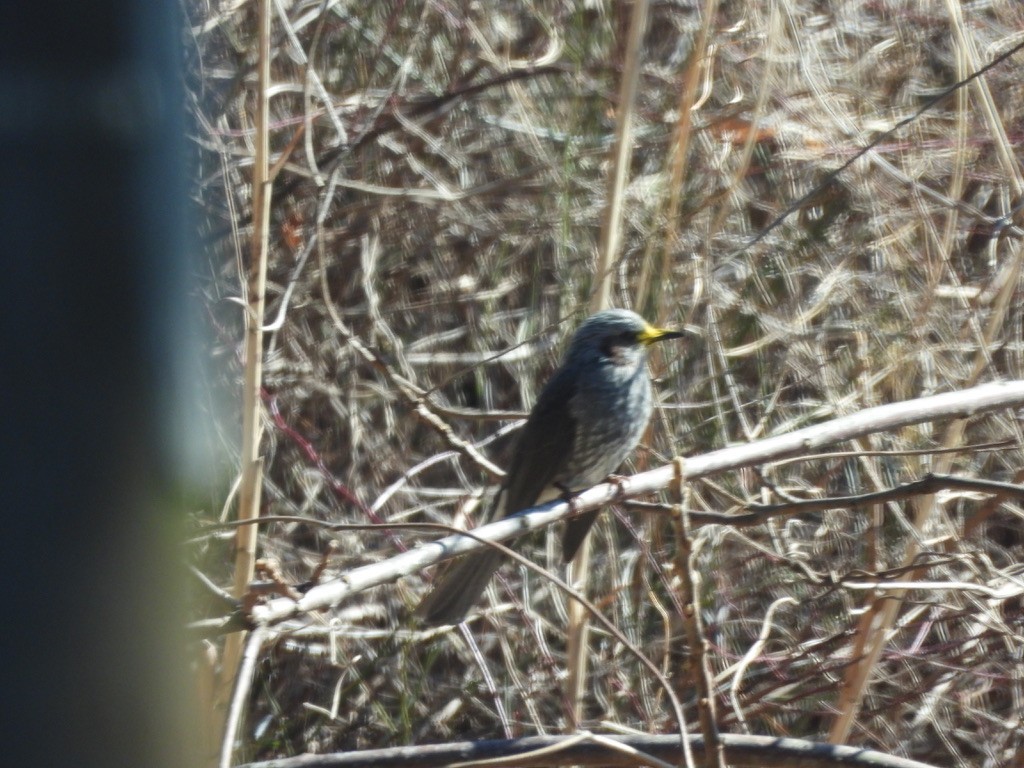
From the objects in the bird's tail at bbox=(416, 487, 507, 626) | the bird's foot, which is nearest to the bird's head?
the bird's foot

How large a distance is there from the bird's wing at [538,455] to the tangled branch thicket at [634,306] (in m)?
0.17

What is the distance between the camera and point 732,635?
4.18 m

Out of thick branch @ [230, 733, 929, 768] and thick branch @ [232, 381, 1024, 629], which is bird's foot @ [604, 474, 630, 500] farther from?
thick branch @ [230, 733, 929, 768]

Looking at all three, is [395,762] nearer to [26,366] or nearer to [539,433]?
[539,433]

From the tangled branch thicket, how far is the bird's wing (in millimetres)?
171

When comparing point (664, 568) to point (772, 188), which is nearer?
point (664, 568)

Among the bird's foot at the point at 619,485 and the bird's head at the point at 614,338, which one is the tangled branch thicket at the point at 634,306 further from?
the bird's foot at the point at 619,485

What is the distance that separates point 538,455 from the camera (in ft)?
11.7

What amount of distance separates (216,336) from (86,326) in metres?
2.43

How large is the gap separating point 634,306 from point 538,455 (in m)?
0.71

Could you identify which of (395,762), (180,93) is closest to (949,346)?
(395,762)

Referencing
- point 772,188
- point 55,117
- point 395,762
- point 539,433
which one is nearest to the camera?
point 55,117

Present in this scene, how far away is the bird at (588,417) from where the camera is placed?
3520 millimetres

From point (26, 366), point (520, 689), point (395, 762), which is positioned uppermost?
point (26, 366)
